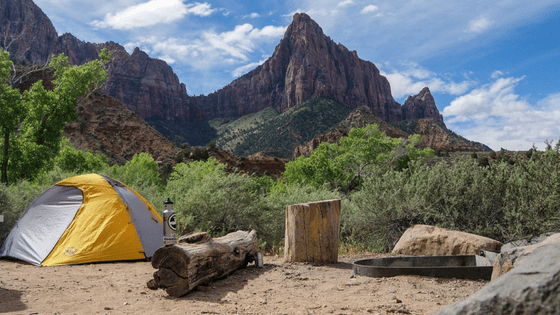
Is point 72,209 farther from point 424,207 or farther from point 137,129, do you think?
point 137,129

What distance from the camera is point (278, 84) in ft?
443

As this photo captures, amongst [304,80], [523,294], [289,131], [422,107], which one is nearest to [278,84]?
[304,80]

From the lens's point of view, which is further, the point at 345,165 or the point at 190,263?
the point at 345,165

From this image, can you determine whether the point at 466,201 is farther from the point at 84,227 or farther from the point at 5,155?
the point at 5,155

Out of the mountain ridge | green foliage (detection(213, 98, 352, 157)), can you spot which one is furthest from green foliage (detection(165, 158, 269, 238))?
the mountain ridge

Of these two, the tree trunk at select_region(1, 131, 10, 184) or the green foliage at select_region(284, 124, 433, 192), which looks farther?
the green foliage at select_region(284, 124, 433, 192)

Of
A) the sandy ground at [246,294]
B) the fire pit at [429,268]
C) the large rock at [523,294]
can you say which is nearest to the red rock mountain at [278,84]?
the fire pit at [429,268]

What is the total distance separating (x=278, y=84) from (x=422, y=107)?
2021 inches

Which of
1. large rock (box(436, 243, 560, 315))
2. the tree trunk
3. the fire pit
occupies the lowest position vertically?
the fire pit

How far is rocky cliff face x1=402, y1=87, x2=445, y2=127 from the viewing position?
128 m

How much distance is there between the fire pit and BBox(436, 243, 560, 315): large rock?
3.72 metres

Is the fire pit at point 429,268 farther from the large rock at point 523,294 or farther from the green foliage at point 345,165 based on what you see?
the green foliage at point 345,165

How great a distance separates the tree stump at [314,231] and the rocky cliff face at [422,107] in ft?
424

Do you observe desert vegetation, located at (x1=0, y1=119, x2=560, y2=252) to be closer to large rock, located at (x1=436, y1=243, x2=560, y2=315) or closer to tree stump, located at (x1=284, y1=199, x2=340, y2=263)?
tree stump, located at (x1=284, y1=199, x2=340, y2=263)
